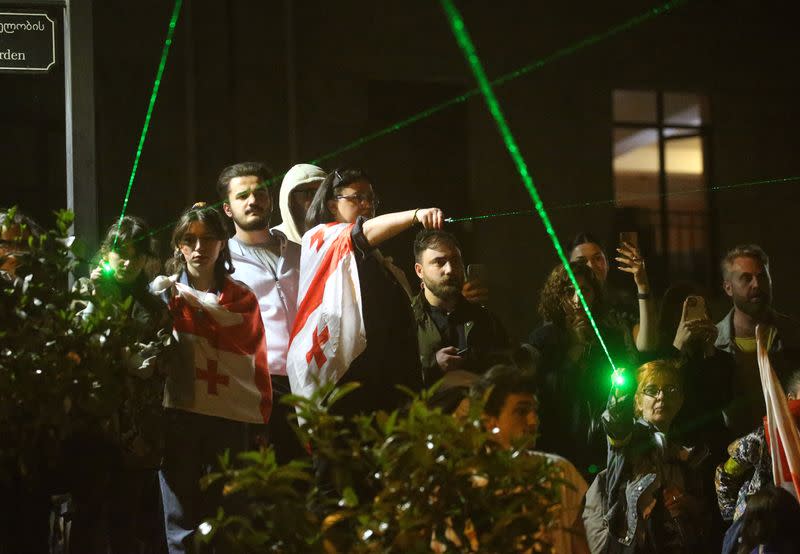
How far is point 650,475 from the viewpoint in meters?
6.18

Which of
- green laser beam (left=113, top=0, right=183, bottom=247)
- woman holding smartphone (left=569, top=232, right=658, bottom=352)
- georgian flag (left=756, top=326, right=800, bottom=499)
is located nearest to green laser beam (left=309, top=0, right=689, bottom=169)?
green laser beam (left=113, top=0, right=183, bottom=247)

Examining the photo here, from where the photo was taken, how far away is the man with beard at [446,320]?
638cm

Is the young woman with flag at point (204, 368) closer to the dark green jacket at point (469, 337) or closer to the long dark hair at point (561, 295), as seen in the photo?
the dark green jacket at point (469, 337)

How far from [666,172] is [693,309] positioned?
12.7ft

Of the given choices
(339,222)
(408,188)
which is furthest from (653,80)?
(339,222)

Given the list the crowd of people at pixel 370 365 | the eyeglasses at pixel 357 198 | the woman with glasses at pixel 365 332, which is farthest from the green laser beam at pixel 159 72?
the woman with glasses at pixel 365 332

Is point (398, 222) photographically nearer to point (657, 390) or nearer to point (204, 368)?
point (204, 368)

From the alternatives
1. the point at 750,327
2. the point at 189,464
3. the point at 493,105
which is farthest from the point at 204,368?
the point at 493,105

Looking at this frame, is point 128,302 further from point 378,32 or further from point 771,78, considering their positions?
point 771,78

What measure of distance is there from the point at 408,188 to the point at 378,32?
1.13 metres

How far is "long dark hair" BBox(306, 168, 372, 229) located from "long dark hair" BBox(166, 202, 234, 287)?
456mm

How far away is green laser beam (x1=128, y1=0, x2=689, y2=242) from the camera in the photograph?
9133 mm

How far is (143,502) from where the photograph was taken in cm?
646

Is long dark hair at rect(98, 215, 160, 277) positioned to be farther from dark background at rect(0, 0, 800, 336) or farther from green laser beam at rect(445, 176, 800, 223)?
green laser beam at rect(445, 176, 800, 223)
